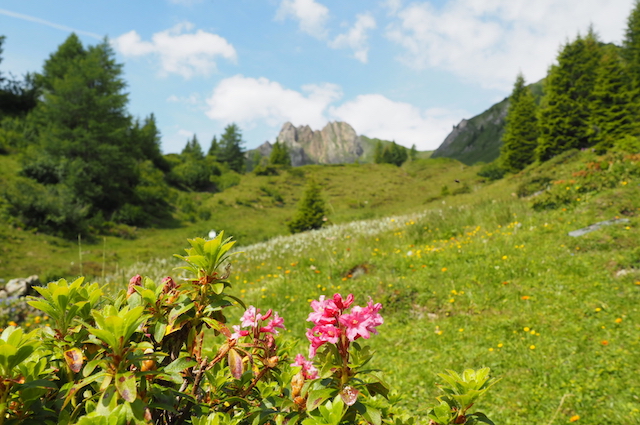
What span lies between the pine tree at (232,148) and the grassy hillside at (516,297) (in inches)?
1745

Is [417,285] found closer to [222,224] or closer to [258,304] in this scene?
[258,304]

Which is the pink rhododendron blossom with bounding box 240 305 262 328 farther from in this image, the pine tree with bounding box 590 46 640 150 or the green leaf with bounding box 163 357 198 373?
the pine tree with bounding box 590 46 640 150

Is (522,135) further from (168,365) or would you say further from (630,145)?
(168,365)

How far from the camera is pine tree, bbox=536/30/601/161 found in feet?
77.5

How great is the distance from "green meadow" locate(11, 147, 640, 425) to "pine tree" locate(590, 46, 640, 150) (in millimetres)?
14315

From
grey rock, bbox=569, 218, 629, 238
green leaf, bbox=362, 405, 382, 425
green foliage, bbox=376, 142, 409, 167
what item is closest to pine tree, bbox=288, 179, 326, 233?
grey rock, bbox=569, 218, 629, 238

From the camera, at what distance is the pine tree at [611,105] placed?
21.1 meters

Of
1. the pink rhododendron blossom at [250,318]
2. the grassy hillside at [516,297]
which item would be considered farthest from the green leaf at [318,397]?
the grassy hillside at [516,297]

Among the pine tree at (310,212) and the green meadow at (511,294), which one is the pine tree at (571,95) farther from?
the pine tree at (310,212)

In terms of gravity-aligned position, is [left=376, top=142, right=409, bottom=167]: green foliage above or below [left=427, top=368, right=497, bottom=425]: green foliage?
above

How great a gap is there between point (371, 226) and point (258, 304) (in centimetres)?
775

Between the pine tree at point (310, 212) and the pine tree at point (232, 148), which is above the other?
the pine tree at point (232, 148)

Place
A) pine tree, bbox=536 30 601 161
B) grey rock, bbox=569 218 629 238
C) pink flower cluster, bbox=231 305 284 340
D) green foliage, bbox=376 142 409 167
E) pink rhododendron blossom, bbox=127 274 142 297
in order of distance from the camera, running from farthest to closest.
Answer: green foliage, bbox=376 142 409 167
pine tree, bbox=536 30 601 161
grey rock, bbox=569 218 629 238
pink flower cluster, bbox=231 305 284 340
pink rhododendron blossom, bbox=127 274 142 297

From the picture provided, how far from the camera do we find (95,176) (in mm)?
19906
